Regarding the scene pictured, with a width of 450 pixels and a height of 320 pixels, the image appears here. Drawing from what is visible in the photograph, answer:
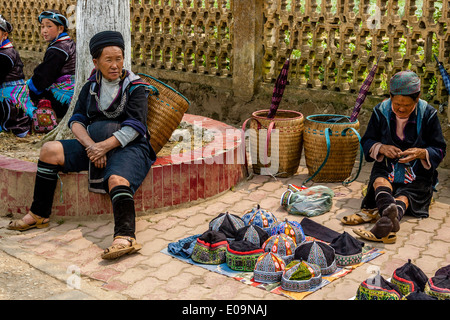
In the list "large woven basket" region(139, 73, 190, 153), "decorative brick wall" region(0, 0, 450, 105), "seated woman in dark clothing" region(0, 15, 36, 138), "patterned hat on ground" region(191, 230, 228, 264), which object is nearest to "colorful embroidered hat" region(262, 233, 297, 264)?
"patterned hat on ground" region(191, 230, 228, 264)

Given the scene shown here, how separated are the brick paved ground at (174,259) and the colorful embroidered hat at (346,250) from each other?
0.09m

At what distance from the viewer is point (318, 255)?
173 inches

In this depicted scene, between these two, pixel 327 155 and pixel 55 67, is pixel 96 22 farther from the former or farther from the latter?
pixel 327 155

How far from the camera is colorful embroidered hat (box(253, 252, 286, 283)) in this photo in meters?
4.30

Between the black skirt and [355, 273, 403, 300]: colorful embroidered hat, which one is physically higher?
the black skirt

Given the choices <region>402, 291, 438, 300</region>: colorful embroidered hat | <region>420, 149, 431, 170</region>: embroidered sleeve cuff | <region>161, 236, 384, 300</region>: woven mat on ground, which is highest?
<region>420, 149, 431, 170</region>: embroidered sleeve cuff

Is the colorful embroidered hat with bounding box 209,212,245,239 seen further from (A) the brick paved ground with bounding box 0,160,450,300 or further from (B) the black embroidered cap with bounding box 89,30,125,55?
(B) the black embroidered cap with bounding box 89,30,125,55

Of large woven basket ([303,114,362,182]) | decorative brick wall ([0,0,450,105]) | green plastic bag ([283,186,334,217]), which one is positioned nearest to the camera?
green plastic bag ([283,186,334,217])

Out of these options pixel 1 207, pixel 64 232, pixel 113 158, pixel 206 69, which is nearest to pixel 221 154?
pixel 113 158

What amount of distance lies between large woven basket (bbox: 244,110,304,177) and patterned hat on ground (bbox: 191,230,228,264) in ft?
6.86

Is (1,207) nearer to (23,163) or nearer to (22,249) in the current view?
(23,163)

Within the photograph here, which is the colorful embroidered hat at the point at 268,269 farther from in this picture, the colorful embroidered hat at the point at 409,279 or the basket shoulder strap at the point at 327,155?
the basket shoulder strap at the point at 327,155

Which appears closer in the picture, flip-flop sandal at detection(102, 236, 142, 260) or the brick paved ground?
the brick paved ground

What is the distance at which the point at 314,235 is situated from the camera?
5145 mm
